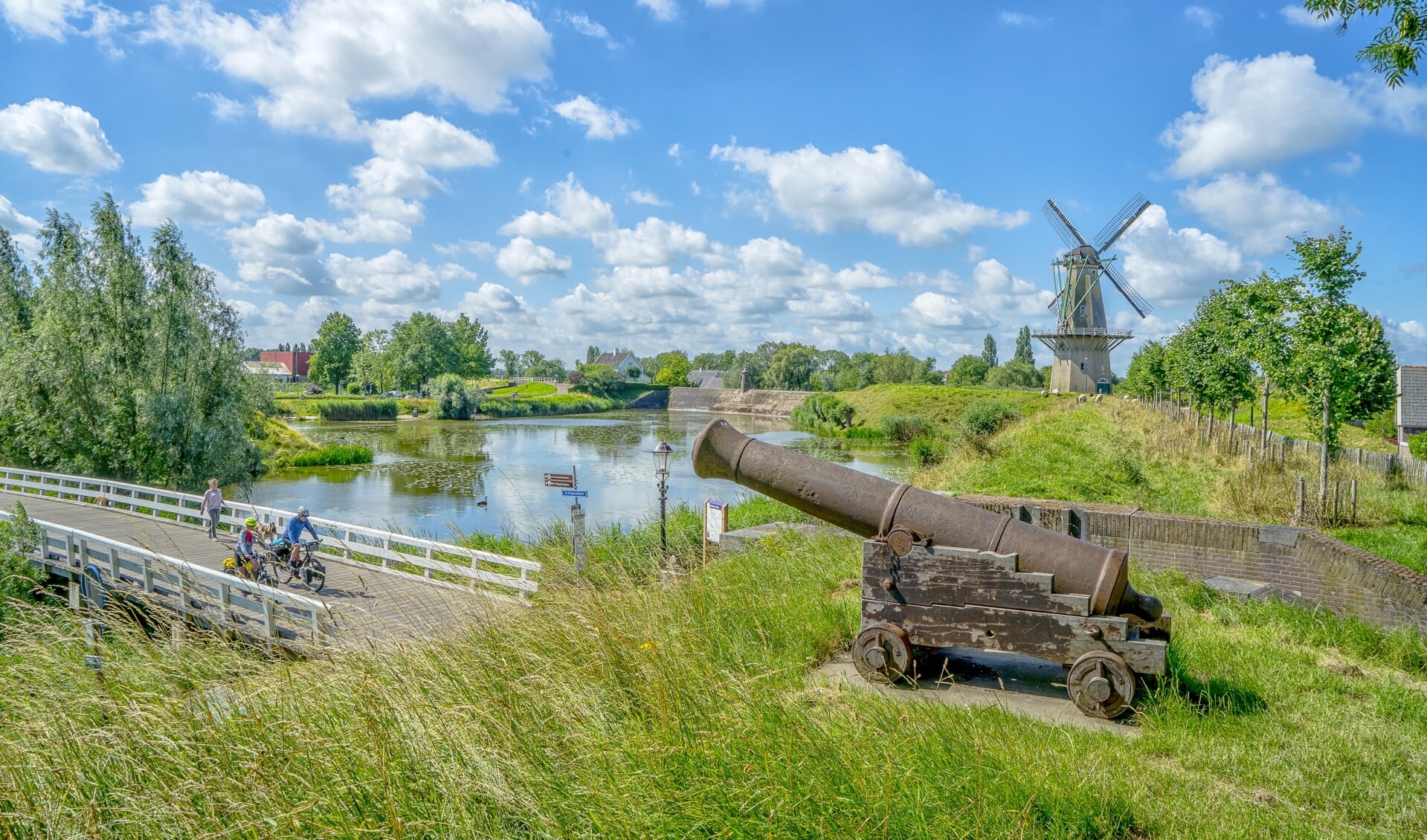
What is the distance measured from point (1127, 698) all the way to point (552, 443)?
44.4 meters

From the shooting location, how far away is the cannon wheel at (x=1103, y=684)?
447 cm

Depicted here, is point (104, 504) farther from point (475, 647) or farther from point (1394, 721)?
point (1394, 721)

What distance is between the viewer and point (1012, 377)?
77500mm

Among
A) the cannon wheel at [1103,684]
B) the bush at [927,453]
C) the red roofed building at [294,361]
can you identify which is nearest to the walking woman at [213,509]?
the cannon wheel at [1103,684]

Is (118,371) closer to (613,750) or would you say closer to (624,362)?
(613,750)

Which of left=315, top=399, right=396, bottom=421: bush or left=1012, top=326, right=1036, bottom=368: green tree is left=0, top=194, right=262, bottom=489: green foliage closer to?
left=315, top=399, right=396, bottom=421: bush

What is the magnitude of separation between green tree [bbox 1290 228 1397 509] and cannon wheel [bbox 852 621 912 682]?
10289mm

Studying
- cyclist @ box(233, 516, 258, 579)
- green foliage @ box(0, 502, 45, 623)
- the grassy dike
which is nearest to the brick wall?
the grassy dike

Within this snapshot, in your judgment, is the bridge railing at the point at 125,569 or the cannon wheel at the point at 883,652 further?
the bridge railing at the point at 125,569

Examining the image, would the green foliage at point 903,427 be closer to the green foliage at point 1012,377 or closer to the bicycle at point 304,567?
the green foliage at point 1012,377

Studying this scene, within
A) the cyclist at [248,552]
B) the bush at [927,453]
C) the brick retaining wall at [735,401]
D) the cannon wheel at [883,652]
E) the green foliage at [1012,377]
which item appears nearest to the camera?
the cannon wheel at [883,652]

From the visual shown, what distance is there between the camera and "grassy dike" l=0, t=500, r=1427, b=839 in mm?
2662

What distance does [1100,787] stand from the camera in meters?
3.33

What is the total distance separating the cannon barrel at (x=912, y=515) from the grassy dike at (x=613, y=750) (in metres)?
0.72
